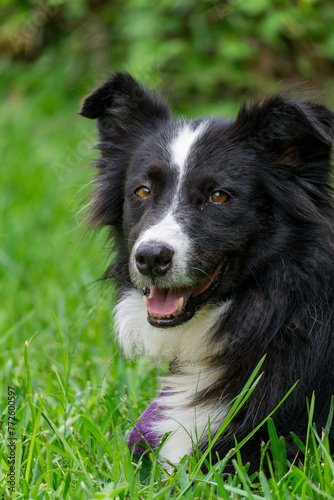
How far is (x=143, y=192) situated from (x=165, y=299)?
0.57 m

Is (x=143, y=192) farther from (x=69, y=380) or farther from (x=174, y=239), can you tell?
(x=69, y=380)

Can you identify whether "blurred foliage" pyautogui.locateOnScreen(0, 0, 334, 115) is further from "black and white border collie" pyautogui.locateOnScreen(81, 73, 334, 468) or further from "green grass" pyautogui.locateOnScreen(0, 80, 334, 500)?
"black and white border collie" pyautogui.locateOnScreen(81, 73, 334, 468)

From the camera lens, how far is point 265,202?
123 inches

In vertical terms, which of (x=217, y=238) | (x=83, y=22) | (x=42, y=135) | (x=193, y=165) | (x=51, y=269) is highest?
(x=83, y=22)

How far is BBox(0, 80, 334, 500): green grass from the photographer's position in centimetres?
252

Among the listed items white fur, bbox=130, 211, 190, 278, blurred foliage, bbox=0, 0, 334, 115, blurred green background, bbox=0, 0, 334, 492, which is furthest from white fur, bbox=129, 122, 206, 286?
blurred foliage, bbox=0, 0, 334, 115

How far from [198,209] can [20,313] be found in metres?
2.24

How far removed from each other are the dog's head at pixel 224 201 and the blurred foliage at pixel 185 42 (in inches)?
152

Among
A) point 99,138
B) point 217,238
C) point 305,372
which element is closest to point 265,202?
point 217,238

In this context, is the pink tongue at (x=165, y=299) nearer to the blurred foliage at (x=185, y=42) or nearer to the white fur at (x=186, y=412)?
the white fur at (x=186, y=412)

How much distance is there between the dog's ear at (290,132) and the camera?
9.72 ft

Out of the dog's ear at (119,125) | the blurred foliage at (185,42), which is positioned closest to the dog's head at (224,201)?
the dog's ear at (119,125)

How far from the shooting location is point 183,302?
3076 millimetres

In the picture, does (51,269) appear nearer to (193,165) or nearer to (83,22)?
(193,165)
